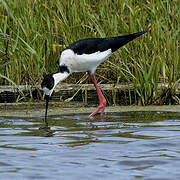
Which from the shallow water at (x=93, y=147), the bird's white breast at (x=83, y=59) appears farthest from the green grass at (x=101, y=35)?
the shallow water at (x=93, y=147)

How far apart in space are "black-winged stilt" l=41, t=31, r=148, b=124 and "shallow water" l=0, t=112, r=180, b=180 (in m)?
0.70

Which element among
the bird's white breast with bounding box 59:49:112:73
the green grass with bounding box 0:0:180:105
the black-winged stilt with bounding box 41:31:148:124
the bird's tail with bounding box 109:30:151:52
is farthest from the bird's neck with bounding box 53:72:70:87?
the bird's tail with bounding box 109:30:151:52

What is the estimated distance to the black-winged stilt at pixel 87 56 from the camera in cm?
659

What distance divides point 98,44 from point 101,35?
15.7 inches

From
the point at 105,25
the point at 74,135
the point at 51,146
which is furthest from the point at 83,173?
the point at 105,25

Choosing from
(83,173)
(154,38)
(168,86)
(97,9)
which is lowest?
(83,173)

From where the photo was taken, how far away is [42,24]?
23.7ft

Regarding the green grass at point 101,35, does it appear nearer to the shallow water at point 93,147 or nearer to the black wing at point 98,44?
the black wing at point 98,44

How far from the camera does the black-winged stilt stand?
6.59 m

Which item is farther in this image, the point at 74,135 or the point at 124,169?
the point at 74,135

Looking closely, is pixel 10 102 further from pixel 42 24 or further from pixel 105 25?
pixel 105 25

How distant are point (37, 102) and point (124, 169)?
11.5 feet

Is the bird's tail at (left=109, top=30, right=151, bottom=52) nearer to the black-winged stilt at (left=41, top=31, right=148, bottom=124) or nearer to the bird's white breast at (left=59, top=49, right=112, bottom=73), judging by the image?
the black-winged stilt at (left=41, top=31, right=148, bottom=124)

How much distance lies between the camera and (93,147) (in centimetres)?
433
